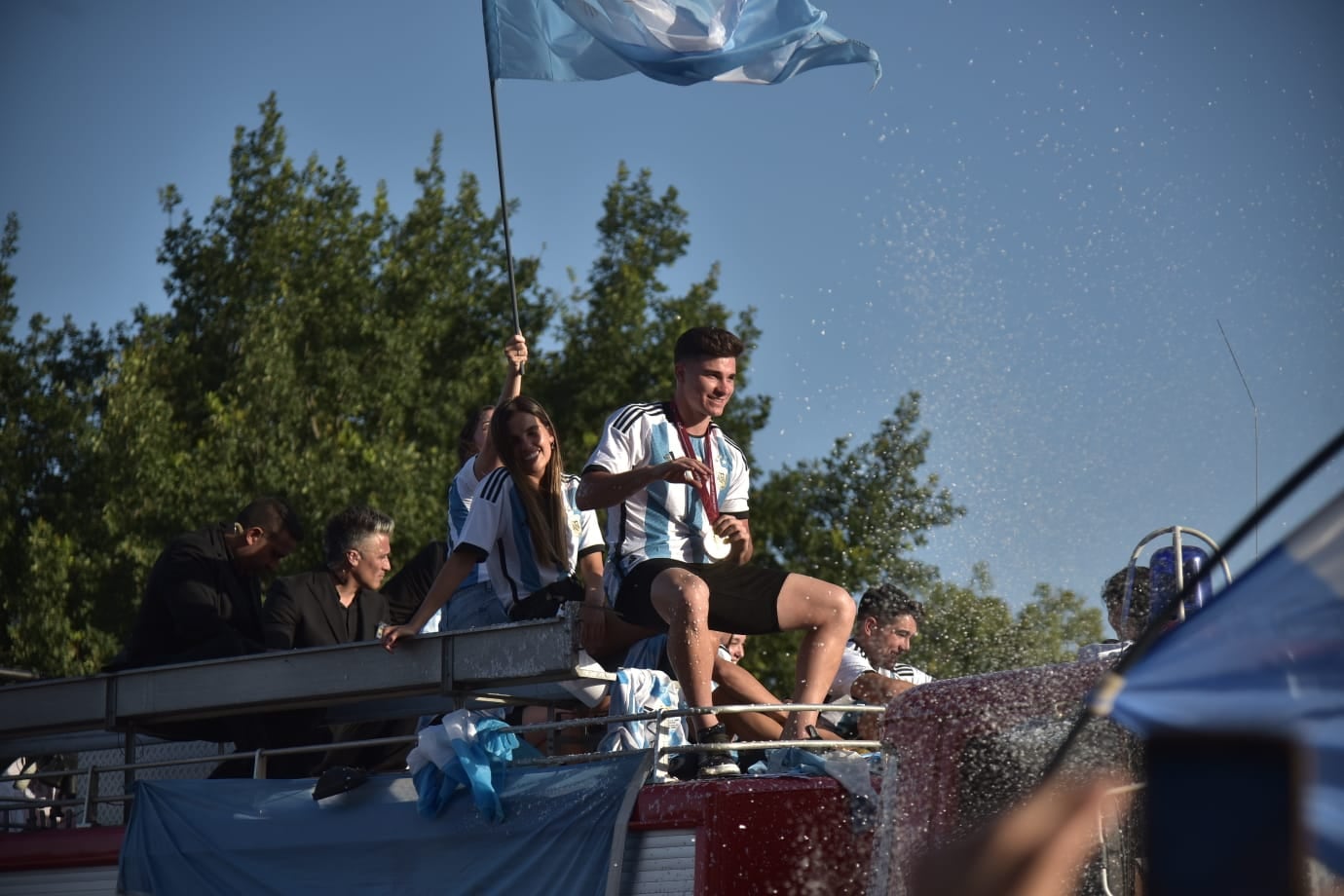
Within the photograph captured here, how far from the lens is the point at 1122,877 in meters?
3.81

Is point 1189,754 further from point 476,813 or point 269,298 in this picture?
point 269,298

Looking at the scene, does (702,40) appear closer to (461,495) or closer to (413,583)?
(461,495)

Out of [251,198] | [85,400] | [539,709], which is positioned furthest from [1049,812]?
[251,198]

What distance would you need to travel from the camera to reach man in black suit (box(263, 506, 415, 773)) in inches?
306

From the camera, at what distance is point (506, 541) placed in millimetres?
7180

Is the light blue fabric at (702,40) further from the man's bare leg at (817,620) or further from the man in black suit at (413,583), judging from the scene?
the man's bare leg at (817,620)

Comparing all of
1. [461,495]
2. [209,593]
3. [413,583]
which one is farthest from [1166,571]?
[413,583]

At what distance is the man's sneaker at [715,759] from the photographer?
17.4ft

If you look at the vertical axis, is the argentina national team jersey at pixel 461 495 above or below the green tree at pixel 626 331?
below

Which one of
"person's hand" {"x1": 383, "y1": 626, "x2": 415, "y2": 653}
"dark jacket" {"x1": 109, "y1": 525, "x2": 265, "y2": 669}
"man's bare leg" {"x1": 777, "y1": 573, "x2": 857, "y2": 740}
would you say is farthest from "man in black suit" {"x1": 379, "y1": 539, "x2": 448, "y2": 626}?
"man's bare leg" {"x1": 777, "y1": 573, "x2": 857, "y2": 740}

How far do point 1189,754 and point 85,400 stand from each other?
20.3 metres

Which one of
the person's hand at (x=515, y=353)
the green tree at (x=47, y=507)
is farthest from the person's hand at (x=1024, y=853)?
→ the green tree at (x=47, y=507)

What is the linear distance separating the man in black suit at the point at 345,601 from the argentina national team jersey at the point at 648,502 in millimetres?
1946

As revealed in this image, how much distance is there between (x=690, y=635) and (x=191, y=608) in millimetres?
3033
